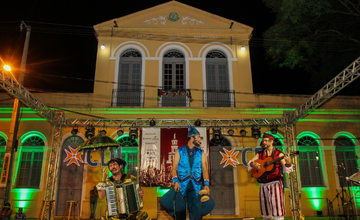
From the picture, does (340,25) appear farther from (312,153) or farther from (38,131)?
(38,131)

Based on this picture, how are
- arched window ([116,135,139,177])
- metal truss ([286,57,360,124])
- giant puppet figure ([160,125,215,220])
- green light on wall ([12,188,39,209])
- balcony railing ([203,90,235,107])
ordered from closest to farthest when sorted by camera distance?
giant puppet figure ([160,125,215,220]), metal truss ([286,57,360,124]), green light on wall ([12,188,39,209]), arched window ([116,135,139,177]), balcony railing ([203,90,235,107])

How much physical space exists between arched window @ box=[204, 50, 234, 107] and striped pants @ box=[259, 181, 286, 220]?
24.3ft

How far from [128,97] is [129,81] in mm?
915

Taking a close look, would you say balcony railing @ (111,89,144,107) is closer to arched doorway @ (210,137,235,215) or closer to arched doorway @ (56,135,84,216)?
arched doorway @ (56,135,84,216)

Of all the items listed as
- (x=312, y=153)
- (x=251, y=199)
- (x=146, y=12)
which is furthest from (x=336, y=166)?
(x=146, y=12)

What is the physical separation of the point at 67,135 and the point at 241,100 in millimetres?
7591

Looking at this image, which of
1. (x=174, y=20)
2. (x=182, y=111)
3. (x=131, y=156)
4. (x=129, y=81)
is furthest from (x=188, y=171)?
(x=174, y=20)

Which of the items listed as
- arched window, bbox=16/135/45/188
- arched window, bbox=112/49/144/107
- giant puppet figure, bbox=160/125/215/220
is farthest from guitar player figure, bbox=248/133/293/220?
arched window, bbox=16/135/45/188

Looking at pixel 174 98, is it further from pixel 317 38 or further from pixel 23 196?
pixel 317 38

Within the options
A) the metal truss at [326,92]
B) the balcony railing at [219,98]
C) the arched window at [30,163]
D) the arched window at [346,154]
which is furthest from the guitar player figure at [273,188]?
the arched window at [30,163]

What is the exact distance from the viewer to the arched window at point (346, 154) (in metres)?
12.5

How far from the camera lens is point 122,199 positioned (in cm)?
520

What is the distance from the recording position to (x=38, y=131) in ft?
41.1

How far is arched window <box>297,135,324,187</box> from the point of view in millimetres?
12438
